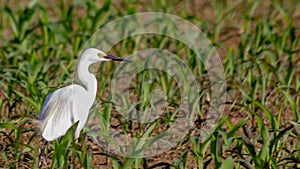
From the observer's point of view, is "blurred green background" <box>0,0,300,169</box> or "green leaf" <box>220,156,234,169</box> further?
"blurred green background" <box>0,0,300,169</box>

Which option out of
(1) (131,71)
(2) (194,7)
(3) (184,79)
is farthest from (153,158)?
(2) (194,7)

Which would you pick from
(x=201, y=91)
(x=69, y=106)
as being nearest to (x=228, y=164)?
(x=69, y=106)

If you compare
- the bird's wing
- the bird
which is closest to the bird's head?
the bird

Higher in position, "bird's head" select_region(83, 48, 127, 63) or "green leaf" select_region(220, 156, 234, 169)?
"bird's head" select_region(83, 48, 127, 63)

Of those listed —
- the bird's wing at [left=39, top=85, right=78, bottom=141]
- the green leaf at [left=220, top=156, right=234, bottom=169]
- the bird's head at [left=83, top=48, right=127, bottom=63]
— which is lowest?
the green leaf at [left=220, top=156, right=234, bottom=169]

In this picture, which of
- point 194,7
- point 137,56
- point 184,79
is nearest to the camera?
point 184,79

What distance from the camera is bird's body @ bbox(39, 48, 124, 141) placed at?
164 inches

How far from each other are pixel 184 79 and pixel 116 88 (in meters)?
0.65

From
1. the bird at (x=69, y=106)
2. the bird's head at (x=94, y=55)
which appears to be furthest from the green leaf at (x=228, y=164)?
the bird's head at (x=94, y=55)

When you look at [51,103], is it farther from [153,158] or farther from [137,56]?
[137,56]

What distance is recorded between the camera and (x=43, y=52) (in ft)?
20.2

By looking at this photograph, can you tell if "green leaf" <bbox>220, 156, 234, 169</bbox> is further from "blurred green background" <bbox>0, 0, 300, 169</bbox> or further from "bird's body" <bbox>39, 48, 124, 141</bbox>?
"bird's body" <bbox>39, 48, 124, 141</bbox>

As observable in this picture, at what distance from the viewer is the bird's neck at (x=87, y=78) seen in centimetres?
424

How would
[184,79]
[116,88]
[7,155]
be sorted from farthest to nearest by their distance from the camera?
1. [116,88]
2. [184,79]
3. [7,155]
